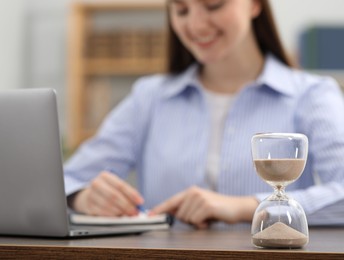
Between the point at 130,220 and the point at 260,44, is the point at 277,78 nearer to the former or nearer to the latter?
the point at 260,44

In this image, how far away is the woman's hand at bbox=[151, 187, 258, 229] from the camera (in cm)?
156

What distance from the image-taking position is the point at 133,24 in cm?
517

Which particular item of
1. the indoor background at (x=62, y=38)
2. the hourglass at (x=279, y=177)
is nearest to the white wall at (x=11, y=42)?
the indoor background at (x=62, y=38)

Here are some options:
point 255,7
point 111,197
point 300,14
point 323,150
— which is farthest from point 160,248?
point 300,14

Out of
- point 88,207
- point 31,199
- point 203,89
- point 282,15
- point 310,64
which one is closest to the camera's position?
point 31,199

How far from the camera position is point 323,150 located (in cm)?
184

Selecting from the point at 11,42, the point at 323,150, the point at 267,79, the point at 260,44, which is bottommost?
the point at 323,150

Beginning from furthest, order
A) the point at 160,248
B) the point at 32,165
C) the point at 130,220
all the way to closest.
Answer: the point at 130,220
the point at 32,165
the point at 160,248

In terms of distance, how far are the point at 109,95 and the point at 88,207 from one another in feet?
→ 11.6

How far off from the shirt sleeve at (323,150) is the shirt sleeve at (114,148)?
473 mm

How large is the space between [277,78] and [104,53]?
324 cm

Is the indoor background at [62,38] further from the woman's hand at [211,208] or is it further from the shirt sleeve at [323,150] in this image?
the woman's hand at [211,208]

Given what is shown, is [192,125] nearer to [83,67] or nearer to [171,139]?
[171,139]

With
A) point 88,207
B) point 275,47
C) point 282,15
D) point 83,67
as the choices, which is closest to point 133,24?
point 83,67
